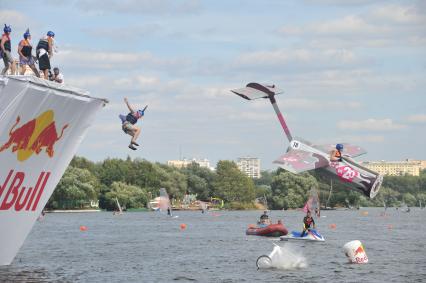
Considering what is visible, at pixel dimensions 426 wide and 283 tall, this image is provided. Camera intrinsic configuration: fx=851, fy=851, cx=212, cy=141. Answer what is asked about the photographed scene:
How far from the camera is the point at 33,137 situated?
1238 inches

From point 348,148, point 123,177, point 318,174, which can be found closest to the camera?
point 318,174

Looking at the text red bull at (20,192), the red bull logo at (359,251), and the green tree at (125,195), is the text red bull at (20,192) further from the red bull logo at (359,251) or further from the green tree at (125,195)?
the green tree at (125,195)

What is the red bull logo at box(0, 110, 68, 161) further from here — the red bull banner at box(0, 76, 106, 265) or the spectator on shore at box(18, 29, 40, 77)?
the spectator on shore at box(18, 29, 40, 77)

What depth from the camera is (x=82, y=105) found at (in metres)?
33.4

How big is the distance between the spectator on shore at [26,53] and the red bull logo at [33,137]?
1.84 m

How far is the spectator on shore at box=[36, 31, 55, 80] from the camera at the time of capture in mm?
30078

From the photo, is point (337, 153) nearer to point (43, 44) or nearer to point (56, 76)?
point (43, 44)

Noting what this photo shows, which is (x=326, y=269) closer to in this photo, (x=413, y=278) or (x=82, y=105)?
(x=413, y=278)

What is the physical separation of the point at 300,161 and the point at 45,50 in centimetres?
1109

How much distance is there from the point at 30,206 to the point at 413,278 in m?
22.6

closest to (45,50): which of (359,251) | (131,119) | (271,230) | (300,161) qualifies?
(131,119)

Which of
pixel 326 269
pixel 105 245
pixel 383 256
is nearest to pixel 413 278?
pixel 326 269

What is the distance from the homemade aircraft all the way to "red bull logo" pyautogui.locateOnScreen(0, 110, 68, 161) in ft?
31.7

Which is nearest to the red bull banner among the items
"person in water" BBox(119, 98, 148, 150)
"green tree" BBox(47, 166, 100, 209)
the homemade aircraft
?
"person in water" BBox(119, 98, 148, 150)
